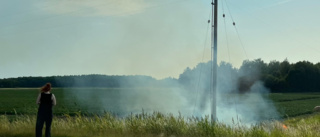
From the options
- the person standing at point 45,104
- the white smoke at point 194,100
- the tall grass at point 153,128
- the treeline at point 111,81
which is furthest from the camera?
the treeline at point 111,81

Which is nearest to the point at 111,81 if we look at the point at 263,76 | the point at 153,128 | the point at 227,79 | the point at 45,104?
the point at 227,79

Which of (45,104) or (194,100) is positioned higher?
(45,104)

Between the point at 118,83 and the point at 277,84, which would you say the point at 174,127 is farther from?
the point at 277,84

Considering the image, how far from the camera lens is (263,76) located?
7038cm

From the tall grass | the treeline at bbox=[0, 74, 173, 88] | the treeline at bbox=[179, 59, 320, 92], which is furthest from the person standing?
the treeline at bbox=[0, 74, 173, 88]

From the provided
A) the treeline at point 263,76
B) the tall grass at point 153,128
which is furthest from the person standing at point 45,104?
the treeline at point 263,76

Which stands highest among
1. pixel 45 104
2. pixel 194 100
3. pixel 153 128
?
pixel 45 104

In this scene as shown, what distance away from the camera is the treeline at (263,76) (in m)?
38.3

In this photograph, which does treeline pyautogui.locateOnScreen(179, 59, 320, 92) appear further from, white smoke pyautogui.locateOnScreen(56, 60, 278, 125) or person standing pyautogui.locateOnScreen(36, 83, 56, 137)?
person standing pyautogui.locateOnScreen(36, 83, 56, 137)

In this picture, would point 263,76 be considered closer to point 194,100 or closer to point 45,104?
point 194,100

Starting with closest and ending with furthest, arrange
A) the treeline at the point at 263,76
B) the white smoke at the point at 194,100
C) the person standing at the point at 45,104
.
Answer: the person standing at the point at 45,104 < the white smoke at the point at 194,100 < the treeline at the point at 263,76

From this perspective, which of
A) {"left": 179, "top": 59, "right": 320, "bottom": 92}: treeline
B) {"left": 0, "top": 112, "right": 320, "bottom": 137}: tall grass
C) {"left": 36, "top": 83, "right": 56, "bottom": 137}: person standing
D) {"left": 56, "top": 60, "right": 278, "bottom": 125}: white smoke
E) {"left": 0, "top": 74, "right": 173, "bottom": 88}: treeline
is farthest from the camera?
{"left": 0, "top": 74, "right": 173, "bottom": 88}: treeline

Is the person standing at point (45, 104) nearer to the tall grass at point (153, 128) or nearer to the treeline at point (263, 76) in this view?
the tall grass at point (153, 128)

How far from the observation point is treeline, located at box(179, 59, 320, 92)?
3834 cm
